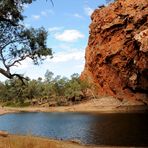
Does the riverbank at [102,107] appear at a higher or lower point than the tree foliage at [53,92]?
lower

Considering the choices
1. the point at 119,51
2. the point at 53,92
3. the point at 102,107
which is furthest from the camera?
the point at 53,92

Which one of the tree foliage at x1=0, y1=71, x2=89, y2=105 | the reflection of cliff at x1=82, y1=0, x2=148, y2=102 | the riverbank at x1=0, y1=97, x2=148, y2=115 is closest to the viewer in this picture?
the riverbank at x1=0, y1=97, x2=148, y2=115

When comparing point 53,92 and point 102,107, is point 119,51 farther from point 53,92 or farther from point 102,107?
point 53,92

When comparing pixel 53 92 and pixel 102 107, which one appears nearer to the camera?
pixel 102 107

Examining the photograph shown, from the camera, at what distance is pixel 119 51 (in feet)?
487

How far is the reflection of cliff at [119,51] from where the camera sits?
452 feet

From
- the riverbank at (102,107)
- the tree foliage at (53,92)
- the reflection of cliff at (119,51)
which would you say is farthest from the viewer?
the tree foliage at (53,92)

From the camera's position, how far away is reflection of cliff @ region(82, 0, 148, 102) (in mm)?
137625

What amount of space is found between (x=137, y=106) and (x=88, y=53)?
4895 cm

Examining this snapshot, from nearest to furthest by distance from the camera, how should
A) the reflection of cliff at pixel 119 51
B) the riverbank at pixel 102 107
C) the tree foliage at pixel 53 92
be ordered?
the riverbank at pixel 102 107
the reflection of cliff at pixel 119 51
the tree foliage at pixel 53 92

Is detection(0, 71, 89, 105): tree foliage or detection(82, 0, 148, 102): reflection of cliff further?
detection(0, 71, 89, 105): tree foliage

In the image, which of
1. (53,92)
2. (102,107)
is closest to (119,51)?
(102,107)

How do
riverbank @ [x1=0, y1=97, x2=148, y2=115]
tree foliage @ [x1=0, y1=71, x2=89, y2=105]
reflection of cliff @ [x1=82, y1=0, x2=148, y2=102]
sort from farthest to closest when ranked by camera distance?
1. tree foliage @ [x1=0, y1=71, x2=89, y2=105]
2. reflection of cliff @ [x1=82, y1=0, x2=148, y2=102]
3. riverbank @ [x1=0, y1=97, x2=148, y2=115]

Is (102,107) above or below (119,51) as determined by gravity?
below
